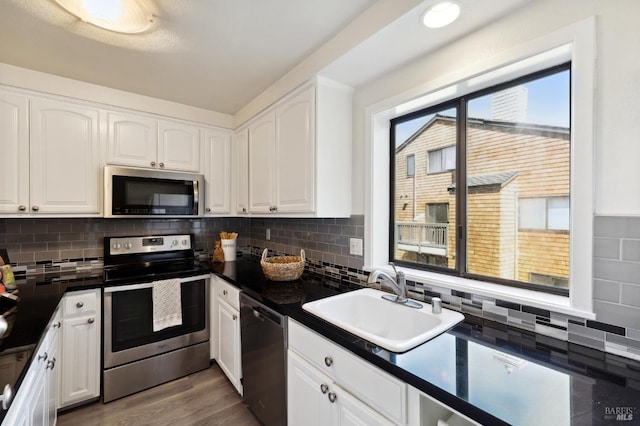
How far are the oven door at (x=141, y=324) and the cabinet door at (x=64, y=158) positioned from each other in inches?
29.2

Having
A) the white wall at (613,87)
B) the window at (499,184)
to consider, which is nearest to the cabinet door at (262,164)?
the window at (499,184)

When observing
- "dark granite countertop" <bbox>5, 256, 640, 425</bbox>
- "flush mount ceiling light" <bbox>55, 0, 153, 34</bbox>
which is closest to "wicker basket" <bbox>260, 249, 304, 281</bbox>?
"dark granite countertop" <bbox>5, 256, 640, 425</bbox>

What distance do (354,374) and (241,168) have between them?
7.14 feet

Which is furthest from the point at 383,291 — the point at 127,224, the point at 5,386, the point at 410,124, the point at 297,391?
the point at 127,224

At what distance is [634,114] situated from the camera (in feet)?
3.06

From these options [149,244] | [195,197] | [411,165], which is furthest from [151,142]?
[411,165]

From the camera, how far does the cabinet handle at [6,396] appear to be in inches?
30.8

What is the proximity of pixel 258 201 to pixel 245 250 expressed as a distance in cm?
108

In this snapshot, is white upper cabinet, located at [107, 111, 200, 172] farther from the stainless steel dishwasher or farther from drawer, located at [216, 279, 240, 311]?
the stainless steel dishwasher

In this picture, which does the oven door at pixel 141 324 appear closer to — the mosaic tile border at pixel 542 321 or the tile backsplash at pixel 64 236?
the tile backsplash at pixel 64 236

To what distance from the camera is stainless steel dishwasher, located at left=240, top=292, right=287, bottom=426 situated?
1.51 metres

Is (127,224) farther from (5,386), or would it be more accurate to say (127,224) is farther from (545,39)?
(545,39)

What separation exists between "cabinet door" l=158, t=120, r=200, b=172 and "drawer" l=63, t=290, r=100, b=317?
1.12 meters

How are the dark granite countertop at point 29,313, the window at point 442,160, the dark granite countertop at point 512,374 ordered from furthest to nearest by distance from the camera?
1. the window at point 442,160
2. the dark granite countertop at point 29,313
3. the dark granite countertop at point 512,374
